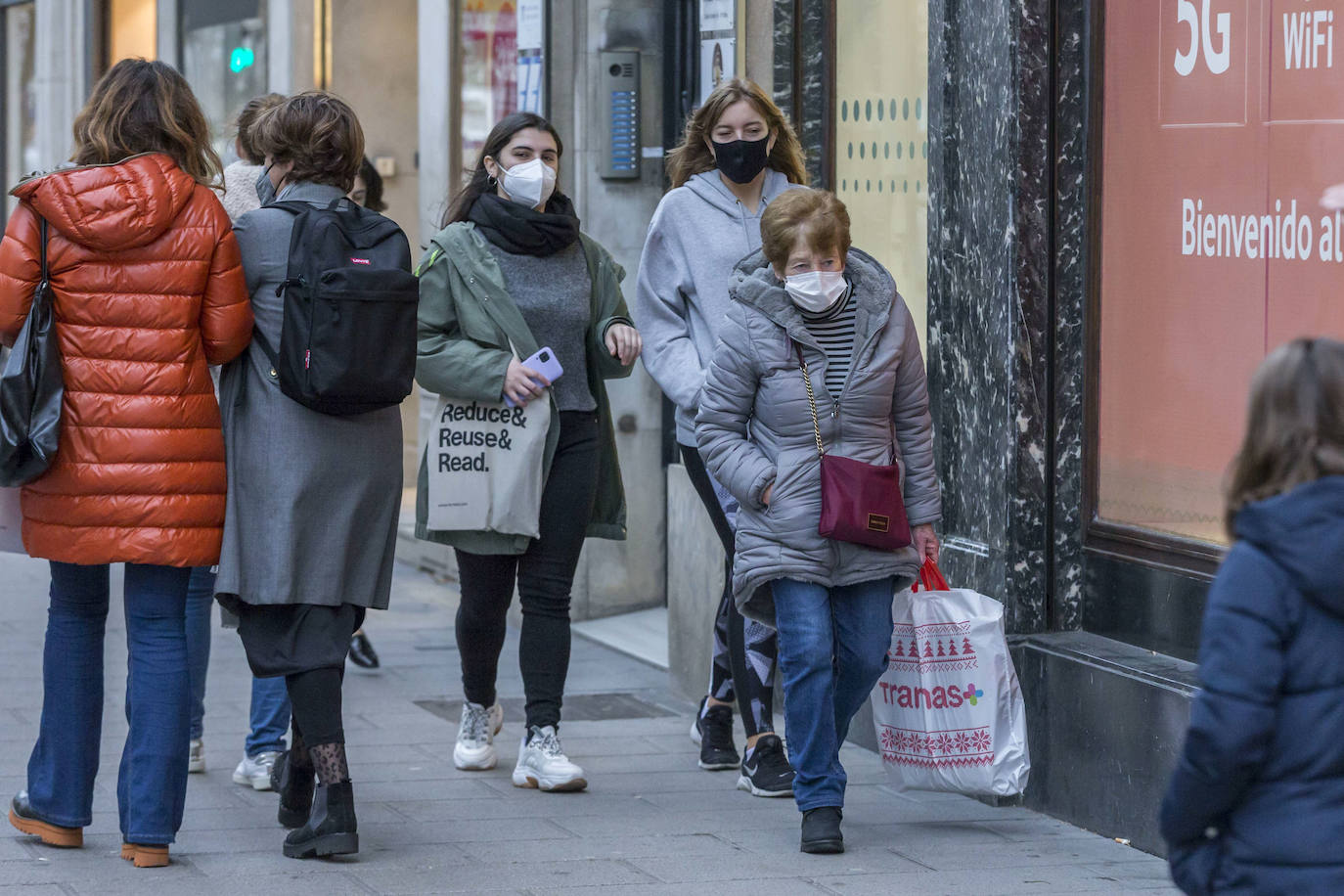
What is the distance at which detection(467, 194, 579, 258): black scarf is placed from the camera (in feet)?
19.7

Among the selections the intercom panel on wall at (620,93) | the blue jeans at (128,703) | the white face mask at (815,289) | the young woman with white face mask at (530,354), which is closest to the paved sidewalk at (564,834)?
the blue jeans at (128,703)

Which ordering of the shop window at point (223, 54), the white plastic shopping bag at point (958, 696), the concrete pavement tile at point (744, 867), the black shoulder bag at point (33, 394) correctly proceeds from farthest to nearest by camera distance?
the shop window at point (223, 54) < the white plastic shopping bag at point (958, 696) < the concrete pavement tile at point (744, 867) < the black shoulder bag at point (33, 394)

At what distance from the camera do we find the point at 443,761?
6.46m

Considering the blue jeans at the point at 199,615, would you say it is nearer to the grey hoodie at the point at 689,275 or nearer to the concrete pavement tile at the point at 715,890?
the grey hoodie at the point at 689,275

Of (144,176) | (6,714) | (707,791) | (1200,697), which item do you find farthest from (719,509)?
(1200,697)

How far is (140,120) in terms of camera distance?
16.6 feet

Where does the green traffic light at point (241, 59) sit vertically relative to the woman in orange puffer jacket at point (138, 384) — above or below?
above

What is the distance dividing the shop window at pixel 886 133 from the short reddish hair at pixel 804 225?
5.02 ft

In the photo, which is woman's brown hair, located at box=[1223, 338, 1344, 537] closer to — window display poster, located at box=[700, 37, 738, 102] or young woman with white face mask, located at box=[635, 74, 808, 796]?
young woman with white face mask, located at box=[635, 74, 808, 796]

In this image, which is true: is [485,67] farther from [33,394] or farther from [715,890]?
[715,890]

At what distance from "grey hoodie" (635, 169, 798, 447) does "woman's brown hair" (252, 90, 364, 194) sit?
1.13 m

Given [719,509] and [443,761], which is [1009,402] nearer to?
[719,509]

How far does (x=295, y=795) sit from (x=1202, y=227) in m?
2.81

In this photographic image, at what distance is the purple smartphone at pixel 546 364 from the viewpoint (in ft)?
19.3
